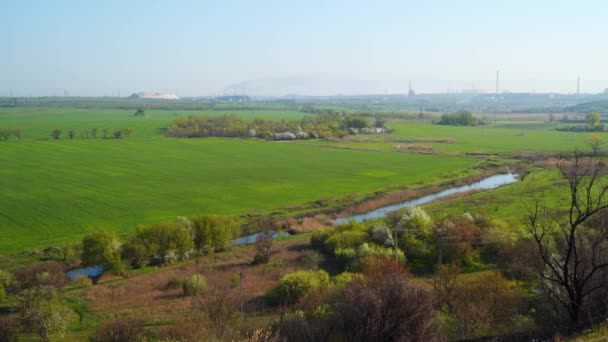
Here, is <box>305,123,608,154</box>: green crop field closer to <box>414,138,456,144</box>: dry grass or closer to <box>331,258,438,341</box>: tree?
<box>414,138,456,144</box>: dry grass

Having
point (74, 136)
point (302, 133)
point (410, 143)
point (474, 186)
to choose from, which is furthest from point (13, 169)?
point (410, 143)

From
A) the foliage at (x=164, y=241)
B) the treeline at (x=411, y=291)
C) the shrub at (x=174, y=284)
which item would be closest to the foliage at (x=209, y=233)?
the foliage at (x=164, y=241)

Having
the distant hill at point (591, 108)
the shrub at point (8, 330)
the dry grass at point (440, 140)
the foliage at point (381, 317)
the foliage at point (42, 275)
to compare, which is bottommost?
the foliage at point (42, 275)

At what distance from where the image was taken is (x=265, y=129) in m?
100

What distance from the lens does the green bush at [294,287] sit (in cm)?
1956

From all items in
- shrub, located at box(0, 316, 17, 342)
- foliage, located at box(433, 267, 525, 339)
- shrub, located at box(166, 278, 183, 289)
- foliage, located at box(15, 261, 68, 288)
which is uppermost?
foliage, located at box(433, 267, 525, 339)

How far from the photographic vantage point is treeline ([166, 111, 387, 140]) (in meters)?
96.4

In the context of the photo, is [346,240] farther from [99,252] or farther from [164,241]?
[99,252]

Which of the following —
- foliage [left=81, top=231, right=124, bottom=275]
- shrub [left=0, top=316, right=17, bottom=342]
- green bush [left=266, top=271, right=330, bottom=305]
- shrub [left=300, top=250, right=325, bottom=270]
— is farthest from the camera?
foliage [left=81, top=231, right=124, bottom=275]

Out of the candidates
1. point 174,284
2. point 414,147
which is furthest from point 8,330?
point 414,147

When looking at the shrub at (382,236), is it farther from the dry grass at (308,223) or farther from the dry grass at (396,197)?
the dry grass at (396,197)

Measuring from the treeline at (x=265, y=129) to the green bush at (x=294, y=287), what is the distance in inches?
2917

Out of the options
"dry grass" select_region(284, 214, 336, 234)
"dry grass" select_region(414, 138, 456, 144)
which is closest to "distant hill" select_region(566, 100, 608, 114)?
"dry grass" select_region(414, 138, 456, 144)

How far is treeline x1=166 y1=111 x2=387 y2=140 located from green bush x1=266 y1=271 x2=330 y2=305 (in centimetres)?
7409
